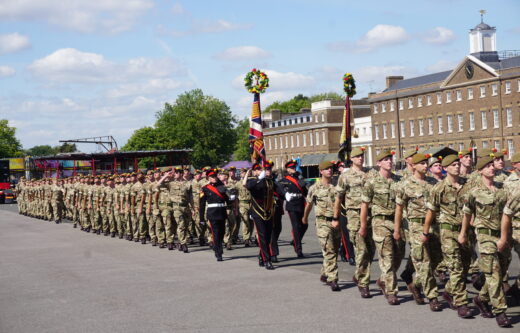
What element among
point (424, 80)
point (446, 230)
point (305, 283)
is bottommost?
point (305, 283)

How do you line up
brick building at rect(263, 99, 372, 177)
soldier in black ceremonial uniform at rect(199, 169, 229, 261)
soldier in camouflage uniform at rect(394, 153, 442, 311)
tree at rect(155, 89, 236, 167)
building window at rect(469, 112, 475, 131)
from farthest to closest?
tree at rect(155, 89, 236, 167), brick building at rect(263, 99, 372, 177), building window at rect(469, 112, 475, 131), soldier in black ceremonial uniform at rect(199, 169, 229, 261), soldier in camouflage uniform at rect(394, 153, 442, 311)

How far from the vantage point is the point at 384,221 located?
375 inches

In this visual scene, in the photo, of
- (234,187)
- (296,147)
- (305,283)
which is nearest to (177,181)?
(234,187)

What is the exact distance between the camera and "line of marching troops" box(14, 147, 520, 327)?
313 inches

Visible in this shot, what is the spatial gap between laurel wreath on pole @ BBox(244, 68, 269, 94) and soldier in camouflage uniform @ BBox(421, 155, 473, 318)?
10532mm

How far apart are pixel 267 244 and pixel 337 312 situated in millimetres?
4639

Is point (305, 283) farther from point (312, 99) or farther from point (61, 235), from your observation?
point (312, 99)

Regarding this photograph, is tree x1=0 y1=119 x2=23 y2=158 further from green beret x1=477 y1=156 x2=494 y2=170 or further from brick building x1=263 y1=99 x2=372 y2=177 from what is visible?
green beret x1=477 y1=156 x2=494 y2=170

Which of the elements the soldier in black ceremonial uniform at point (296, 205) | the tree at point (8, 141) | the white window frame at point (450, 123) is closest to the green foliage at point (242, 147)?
the tree at point (8, 141)

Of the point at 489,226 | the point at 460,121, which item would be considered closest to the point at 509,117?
the point at 460,121

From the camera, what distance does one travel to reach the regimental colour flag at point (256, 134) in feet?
55.6

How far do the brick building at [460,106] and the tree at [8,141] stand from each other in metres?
76.2

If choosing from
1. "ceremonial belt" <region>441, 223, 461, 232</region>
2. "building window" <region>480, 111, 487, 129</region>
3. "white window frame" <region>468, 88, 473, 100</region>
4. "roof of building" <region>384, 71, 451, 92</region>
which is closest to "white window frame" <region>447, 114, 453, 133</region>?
"white window frame" <region>468, 88, 473, 100</region>

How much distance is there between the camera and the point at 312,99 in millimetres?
153625
